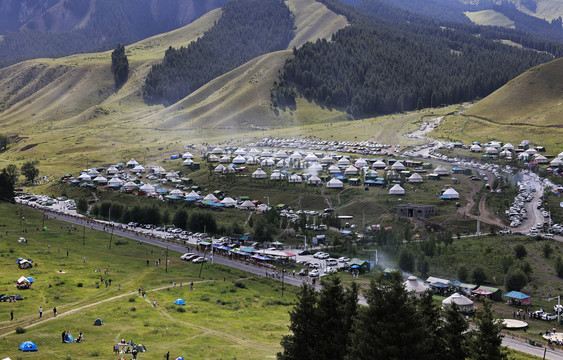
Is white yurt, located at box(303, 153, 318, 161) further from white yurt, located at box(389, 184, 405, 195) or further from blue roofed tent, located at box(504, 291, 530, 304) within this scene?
blue roofed tent, located at box(504, 291, 530, 304)

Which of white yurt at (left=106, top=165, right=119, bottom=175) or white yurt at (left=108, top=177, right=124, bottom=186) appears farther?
white yurt at (left=106, top=165, right=119, bottom=175)

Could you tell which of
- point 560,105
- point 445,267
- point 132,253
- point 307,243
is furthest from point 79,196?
point 560,105

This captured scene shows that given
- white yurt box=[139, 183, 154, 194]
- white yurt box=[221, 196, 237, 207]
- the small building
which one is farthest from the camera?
white yurt box=[139, 183, 154, 194]

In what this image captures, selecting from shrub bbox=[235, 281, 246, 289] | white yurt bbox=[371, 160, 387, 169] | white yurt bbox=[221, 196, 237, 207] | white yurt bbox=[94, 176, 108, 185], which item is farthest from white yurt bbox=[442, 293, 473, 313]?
white yurt bbox=[94, 176, 108, 185]

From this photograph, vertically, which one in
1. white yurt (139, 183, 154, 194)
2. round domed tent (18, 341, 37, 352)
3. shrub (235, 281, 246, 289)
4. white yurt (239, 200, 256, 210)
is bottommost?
white yurt (139, 183, 154, 194)

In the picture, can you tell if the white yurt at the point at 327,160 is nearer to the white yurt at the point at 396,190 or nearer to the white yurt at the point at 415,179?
the white yurt at the point at 415,179

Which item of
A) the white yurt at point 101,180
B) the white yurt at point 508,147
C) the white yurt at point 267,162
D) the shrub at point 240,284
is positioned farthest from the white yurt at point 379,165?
the shrub at point 240,284
